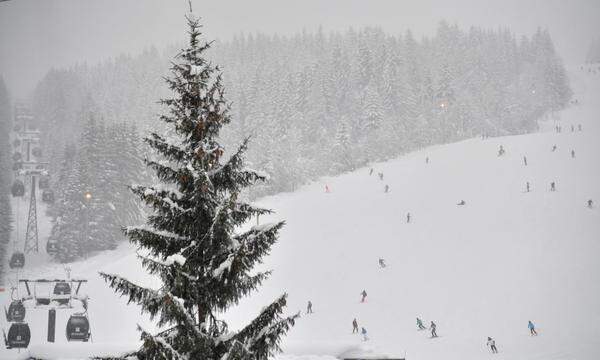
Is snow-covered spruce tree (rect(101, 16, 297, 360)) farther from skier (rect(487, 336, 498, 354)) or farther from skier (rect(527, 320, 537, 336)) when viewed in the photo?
skier (rect(527, 320, 537, 336))

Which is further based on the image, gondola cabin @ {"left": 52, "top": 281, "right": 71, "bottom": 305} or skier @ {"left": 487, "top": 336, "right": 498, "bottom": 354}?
skier @ {"left": 487, "top": 336, "right": 498, "bottom": 354}

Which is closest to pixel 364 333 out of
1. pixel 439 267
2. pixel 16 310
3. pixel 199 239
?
pixel 439 267

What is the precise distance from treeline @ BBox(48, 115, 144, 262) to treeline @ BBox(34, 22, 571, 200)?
14.9 m

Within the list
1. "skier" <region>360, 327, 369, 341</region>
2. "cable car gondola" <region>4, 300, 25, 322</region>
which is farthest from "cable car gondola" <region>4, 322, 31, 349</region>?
"skier" <region>360, 327, 369, 341</region>

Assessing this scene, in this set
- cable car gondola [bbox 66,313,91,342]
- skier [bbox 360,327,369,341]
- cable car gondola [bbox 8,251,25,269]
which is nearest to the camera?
cable car gondola [bbox 66,313,91,342]

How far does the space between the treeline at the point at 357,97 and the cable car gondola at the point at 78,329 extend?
1530 inches

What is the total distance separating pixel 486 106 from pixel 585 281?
6952 centimetres

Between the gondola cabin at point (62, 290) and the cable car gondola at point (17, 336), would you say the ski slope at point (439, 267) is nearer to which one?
the cable car gondola at point (17, 336)

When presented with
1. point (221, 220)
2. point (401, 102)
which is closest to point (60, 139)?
point (401, 102)

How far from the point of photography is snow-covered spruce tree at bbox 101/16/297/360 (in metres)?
6.82

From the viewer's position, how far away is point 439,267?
35344 millimetres

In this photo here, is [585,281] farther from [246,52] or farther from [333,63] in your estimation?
[246,52]

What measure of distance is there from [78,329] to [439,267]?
22.7 meters

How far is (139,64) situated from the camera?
473ft
